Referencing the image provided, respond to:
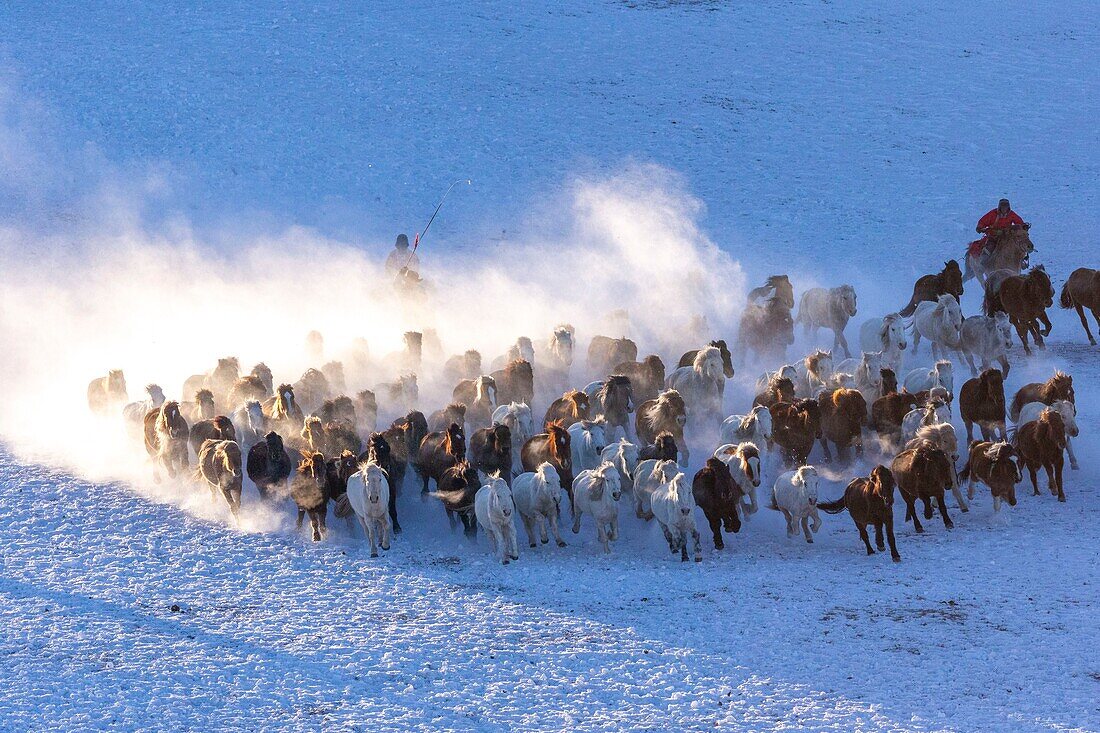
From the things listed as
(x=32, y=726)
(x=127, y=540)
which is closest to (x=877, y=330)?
(x=127, y=540)

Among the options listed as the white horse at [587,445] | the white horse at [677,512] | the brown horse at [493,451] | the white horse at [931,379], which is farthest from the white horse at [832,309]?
the white horse at [677,512]

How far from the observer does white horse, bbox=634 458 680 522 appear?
14.8 m

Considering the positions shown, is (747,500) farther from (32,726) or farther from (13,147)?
(13,147)

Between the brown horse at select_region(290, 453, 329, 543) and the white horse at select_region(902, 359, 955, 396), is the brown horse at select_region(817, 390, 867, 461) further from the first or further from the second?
the brown horse at select_region(290, 453, 329, 543)

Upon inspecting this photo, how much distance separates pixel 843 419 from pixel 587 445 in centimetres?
314

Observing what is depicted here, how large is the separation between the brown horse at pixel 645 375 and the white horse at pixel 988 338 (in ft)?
14.7

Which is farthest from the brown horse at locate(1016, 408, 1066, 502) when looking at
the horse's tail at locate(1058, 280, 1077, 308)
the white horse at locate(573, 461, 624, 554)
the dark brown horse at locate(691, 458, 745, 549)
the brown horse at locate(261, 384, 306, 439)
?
the brown horse at locate(261, 384, 306, 439)

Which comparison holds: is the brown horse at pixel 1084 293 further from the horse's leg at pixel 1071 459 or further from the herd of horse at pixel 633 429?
the horse's leg at pixel 1071 459

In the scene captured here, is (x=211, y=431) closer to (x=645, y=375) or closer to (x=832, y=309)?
(x=645, y=375)

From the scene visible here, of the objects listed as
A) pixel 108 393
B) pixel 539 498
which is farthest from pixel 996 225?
pixel 108 393

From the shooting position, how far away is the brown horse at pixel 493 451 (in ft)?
52.0

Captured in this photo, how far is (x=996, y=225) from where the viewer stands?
72.1 ft

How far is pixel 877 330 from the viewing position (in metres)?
19.9

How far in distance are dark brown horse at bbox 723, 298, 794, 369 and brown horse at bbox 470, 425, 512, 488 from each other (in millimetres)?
5864
